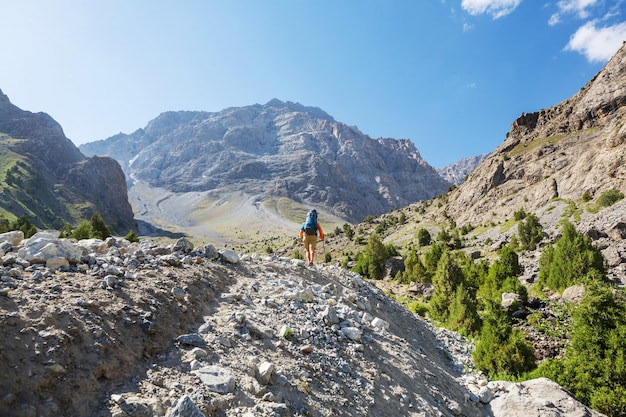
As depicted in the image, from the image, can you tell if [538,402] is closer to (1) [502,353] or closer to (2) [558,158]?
(1) [502,353]

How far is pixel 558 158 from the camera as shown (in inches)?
3105

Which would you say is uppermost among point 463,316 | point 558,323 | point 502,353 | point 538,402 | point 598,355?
point 598,355

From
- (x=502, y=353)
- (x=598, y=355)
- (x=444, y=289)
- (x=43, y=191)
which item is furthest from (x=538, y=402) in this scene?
(x=43, y=191)

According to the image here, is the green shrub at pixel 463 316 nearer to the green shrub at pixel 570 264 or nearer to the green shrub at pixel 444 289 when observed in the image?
the green shrub at pixel 444 289

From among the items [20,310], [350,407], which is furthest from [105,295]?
[350,407]

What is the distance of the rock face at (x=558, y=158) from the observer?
61750mm

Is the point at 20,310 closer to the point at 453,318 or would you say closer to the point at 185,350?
the point at 185,350

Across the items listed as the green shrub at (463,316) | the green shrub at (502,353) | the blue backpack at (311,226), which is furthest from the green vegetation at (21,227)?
the green shrub at (502,353)

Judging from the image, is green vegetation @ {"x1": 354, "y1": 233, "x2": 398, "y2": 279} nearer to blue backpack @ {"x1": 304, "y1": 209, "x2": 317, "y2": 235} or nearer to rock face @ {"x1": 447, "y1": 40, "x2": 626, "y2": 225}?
blue backpack @ {"x1": 304, "y1": 209, "x2": 317, "y2": 235}

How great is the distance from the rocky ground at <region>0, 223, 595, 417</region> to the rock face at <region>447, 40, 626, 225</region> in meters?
64.5

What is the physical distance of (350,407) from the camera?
22.6ft

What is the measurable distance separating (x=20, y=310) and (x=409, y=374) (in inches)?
353

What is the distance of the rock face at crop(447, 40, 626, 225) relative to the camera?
2431 inches

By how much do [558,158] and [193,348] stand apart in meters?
94.2
